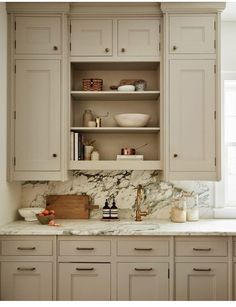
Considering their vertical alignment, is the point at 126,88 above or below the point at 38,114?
above

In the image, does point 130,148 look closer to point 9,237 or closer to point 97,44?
point 97,44

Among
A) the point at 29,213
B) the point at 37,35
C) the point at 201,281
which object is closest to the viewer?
the point at 201,281

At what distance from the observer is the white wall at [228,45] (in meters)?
3.43

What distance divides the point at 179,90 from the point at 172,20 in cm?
57

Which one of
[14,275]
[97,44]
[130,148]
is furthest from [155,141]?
[14,275]

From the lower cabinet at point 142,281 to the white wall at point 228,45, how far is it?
191 centimetres

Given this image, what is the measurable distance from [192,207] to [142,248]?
75 cm

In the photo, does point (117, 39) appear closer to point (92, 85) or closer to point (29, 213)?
point (92, 85)

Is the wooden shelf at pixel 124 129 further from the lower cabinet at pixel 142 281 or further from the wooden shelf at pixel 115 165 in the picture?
the lower cabinet at pixel 142 281

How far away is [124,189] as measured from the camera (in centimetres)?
341

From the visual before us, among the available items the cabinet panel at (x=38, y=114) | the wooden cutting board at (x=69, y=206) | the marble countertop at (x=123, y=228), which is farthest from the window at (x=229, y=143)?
the cabinet panel at (x=38, y=114)

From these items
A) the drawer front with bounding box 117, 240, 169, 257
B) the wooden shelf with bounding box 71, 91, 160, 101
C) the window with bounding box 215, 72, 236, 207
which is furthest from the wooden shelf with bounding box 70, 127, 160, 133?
the drawer front with bounding box 117, 240, 169, 257

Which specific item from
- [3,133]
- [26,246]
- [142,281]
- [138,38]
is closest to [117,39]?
[138,38]

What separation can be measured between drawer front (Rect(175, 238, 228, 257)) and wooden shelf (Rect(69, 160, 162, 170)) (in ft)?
2.19
